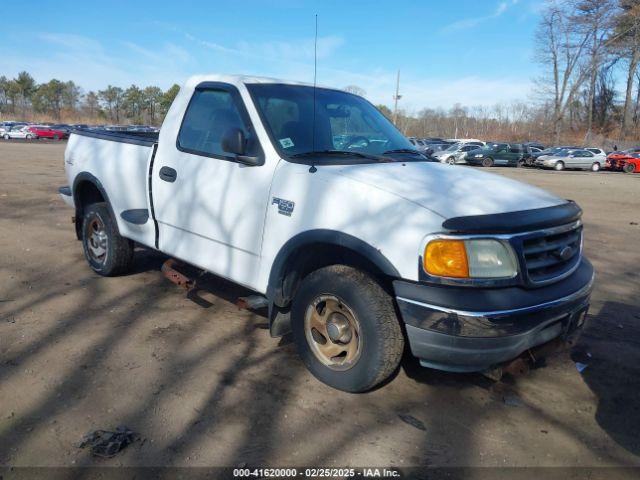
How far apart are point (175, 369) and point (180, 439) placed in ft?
2.72

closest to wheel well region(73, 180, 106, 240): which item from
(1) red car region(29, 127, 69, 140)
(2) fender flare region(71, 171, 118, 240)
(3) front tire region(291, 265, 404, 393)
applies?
(2) fender flare region(71, 171, 118, 240)

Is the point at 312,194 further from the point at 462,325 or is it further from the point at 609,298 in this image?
the point at 609,298

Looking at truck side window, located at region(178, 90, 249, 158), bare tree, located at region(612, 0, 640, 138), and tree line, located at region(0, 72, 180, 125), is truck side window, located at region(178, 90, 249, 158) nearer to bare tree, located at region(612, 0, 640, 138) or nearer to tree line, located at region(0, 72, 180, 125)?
bare tree, located at region(612, 0, 640, 138)

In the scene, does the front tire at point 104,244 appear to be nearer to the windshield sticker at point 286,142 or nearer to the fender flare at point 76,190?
the fender flare at point 76,190

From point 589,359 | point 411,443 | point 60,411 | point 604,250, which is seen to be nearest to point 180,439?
point 60,411

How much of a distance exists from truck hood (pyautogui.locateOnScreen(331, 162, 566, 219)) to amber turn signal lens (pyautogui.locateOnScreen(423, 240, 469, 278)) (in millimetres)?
162

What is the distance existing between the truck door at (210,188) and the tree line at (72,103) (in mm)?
90627

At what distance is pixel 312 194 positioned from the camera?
318 centimetres

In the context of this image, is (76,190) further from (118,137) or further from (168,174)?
(168,174)

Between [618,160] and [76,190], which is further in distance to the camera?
[618,160]

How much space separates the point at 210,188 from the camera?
381cm

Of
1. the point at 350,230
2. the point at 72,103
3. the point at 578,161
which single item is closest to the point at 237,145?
the point at 350,230

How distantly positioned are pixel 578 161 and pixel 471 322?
3592 cm

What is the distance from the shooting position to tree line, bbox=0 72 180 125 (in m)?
90.2
